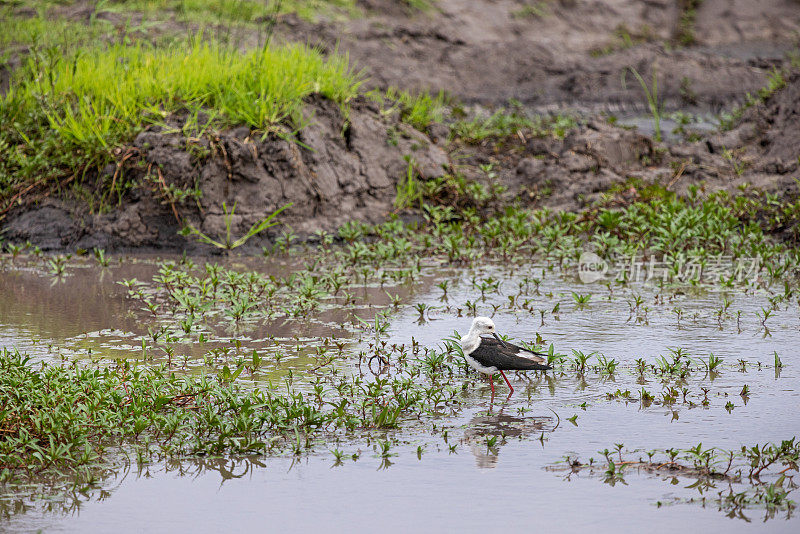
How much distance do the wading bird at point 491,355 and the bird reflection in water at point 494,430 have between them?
0.26m

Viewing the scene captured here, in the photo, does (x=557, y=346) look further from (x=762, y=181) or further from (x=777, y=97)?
(x=777, y=97)

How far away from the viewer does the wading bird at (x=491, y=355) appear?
4867 mm

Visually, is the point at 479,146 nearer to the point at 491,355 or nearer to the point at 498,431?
the point at 491,355

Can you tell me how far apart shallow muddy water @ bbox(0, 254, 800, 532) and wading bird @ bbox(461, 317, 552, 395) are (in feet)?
0.49

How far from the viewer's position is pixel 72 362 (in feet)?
17.3

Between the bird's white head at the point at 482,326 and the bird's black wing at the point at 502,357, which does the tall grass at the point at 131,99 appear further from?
the bird's black wing at the point at 502,357

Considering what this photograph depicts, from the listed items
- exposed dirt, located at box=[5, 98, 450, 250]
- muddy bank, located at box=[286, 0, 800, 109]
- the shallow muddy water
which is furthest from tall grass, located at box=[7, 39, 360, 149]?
muddy bank, located at box=[286, 0, 800, 109]

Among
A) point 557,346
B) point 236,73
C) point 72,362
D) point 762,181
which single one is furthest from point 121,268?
point 762,181

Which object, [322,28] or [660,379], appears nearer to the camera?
[660,379]

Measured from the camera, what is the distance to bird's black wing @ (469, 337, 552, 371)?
191 inches

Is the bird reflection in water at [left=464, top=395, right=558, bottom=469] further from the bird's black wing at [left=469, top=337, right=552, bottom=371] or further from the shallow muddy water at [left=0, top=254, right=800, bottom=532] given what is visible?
the bird's black wing at [left=469, top=337, right=552, bottom=371]

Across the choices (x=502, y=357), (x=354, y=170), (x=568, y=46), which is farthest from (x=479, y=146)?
(x=502, y=357)

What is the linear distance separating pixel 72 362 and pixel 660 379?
3.17 meters

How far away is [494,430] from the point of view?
4414 mm
